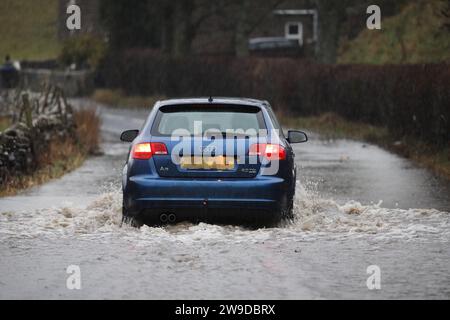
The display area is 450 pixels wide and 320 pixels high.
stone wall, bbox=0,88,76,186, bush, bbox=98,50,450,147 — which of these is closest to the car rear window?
stone wall, bbox=0,88,76,186

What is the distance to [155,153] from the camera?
43.7 feet

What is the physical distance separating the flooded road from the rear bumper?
0.24 meters

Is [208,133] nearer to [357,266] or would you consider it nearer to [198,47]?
[357,266]

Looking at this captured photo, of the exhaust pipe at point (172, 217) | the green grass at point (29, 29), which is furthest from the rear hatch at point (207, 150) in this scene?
the green grass at point (29, 29)

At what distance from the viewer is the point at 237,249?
12.2 metres

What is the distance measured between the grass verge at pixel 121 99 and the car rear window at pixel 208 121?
119 feet

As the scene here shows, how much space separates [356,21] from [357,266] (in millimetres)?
53017

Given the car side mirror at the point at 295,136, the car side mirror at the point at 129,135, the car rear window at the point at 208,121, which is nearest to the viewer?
the car rear window at the point at 208,121

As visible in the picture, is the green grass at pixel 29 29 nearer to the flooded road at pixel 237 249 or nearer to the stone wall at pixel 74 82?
the stone wall at pixel 74 82

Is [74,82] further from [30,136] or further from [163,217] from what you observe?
[163,217]

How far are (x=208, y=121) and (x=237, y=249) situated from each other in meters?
2.23

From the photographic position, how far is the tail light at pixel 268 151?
1327 cm

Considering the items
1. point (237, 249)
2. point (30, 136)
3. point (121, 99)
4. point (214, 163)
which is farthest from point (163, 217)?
point (121, 99)

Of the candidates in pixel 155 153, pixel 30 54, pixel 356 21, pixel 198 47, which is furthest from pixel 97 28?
pixel 155 153
